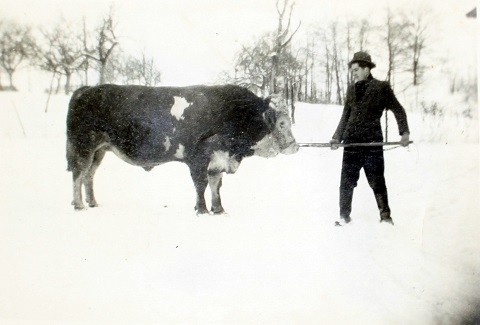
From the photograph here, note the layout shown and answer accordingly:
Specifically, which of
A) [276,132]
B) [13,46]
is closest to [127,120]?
[13,46]

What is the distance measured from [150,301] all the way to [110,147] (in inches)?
36.9

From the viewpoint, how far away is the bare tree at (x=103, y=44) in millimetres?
2480

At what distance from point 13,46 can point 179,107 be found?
1.03 m

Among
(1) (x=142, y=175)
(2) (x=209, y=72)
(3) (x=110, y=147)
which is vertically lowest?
(1) (x=142, y=175)

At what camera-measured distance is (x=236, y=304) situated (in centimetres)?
230

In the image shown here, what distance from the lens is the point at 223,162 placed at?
253 cm

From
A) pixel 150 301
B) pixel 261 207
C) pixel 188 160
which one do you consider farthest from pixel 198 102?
pixel 150 301

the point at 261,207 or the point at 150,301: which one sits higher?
the point at 261,207

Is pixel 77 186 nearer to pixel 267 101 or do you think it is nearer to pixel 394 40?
pixel 267 101

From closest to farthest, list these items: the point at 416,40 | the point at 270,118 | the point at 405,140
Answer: the point at 405,140, the point at 416,40, the point at 270,118

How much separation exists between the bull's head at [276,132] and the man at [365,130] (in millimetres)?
272

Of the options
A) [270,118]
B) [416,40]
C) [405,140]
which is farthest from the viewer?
[270,118]

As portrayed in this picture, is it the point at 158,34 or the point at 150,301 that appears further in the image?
the point at 158,34

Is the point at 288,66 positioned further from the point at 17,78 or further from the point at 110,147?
the point at 17,78
